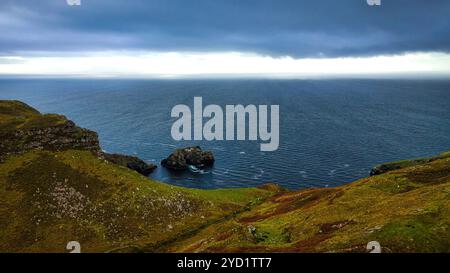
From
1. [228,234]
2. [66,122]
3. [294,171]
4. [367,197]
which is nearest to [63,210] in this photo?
[66,122]

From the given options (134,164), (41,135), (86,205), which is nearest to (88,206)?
(86,205)

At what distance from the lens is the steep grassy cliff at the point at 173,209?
44503mm

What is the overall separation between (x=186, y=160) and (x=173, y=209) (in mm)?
80349

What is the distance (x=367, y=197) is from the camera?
2532 inches

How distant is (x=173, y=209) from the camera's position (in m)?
91.3

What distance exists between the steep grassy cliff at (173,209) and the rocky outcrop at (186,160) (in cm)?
5177

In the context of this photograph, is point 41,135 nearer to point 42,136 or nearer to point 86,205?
point 42,136

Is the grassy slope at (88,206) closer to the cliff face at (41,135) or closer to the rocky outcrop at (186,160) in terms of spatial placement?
the cliff face at (41,135)

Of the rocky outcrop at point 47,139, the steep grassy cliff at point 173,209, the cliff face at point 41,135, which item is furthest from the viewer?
the cliff face at point 41,135

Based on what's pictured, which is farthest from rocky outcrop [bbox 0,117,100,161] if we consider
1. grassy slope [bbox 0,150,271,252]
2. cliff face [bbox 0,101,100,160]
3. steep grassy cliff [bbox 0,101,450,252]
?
grassy slope [bbox 0,150,271,252]

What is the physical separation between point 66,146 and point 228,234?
6495 centimetres

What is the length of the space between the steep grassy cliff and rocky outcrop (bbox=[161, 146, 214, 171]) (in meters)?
51.8

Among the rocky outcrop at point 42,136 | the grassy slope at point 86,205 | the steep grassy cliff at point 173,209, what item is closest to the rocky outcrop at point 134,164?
the steep grassy cliff at point 173,209

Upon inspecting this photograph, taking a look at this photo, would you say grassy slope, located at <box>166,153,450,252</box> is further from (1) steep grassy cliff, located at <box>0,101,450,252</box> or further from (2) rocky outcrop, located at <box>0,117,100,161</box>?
(2) rocky outcrop, located at <box>0,117,100,161</box>
